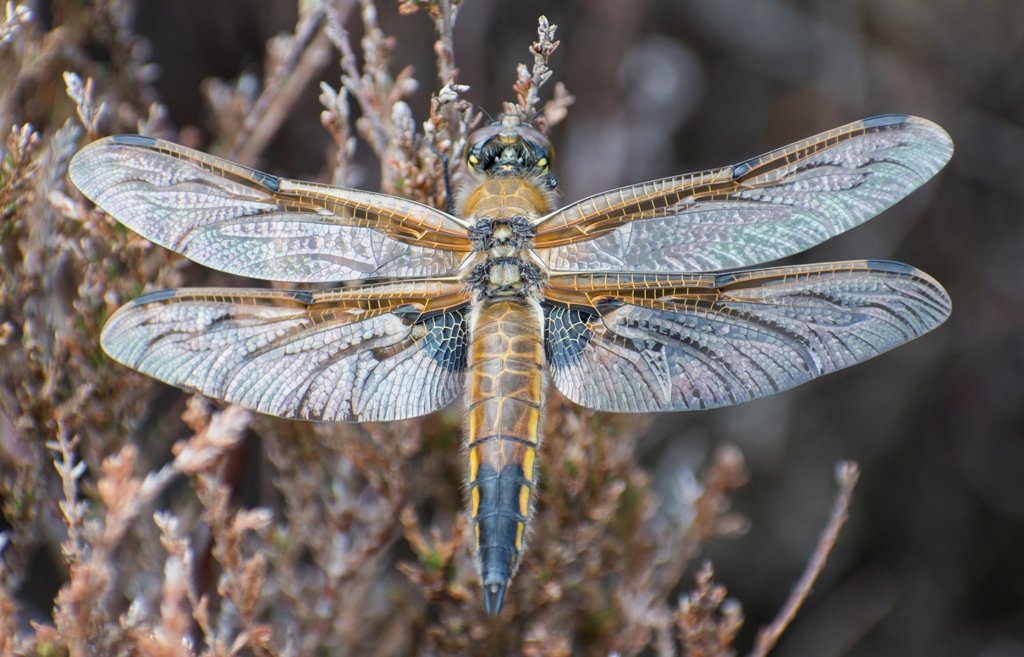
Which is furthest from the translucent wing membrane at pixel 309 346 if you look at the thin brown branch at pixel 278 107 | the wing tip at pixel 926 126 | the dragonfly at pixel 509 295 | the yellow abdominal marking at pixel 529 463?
the wing tip at pixel 926 126

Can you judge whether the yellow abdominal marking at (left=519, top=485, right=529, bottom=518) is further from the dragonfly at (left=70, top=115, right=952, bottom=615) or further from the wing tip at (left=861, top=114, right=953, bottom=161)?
the wing tip at (left=861, top=114, right=953, bottom=161)

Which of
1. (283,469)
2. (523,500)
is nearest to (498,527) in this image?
(523,500)

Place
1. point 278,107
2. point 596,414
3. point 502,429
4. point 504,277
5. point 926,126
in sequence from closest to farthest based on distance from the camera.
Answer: point 926,126 → point 502,429 → point 504,277 → point 596,414 → point 278,107

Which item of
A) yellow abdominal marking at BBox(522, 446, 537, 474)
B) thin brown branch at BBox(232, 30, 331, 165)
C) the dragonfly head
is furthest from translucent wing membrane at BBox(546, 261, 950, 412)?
thin brown branch at BBox(232, 30, 331, 165)

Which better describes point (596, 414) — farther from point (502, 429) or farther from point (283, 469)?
point (283, 469)

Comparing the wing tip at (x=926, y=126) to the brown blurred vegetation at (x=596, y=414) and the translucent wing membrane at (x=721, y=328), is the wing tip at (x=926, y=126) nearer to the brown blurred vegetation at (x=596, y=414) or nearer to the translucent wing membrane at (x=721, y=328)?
the translucent wing membrane at (x=721, y=328)

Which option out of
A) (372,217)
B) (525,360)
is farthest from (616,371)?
(372,217)
